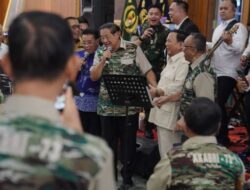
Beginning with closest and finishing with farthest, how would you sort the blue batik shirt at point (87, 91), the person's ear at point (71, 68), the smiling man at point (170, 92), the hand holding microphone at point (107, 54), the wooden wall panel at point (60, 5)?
the person's ear at point (71, 68) < the smiling man at point (170, 92) < the hand holding microphone at point (107, 54) < the blue batik shirt at point (87, 91) < the wooden wall panel at point (60, 5)

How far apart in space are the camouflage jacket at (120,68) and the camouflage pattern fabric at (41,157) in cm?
319

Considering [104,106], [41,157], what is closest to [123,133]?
[104,106]

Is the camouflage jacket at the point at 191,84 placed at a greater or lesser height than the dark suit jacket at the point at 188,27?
lesser

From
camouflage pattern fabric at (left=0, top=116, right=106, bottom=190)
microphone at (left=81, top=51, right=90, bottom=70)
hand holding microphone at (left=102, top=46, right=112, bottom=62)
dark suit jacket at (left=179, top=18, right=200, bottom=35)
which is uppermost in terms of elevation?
camouflage pattern fabric at (left=0, top=116, right=106, bottom=190)

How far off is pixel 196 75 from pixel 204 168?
1.73 m

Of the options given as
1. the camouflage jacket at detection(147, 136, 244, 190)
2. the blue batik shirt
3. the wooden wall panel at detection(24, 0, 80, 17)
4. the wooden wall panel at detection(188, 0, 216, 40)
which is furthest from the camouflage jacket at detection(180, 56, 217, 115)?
the wooden wall panel at detection(188, 0, 216, 40)

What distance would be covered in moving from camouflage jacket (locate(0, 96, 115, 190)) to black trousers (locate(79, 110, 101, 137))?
11.6ft

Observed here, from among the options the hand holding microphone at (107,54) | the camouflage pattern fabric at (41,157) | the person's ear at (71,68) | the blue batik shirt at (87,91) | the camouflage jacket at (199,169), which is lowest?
the blue batik shirt at (87,91)

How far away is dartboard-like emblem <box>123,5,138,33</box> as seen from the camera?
5761mm

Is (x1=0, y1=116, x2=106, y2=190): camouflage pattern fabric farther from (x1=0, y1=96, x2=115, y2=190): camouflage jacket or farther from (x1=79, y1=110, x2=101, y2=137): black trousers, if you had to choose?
(x1=79, y1=110, x2=101, y2=137): black trousers

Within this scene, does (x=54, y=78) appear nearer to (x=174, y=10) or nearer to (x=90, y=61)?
(x=90, y=61)

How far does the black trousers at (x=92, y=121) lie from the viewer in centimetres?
471

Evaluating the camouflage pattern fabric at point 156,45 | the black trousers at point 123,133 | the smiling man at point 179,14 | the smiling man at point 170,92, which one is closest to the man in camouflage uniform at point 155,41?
the camouflage pattern fabric at point 156,45

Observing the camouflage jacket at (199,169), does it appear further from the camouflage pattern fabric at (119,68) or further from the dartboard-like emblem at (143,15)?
the dartboard-like emblem at (143,15)
